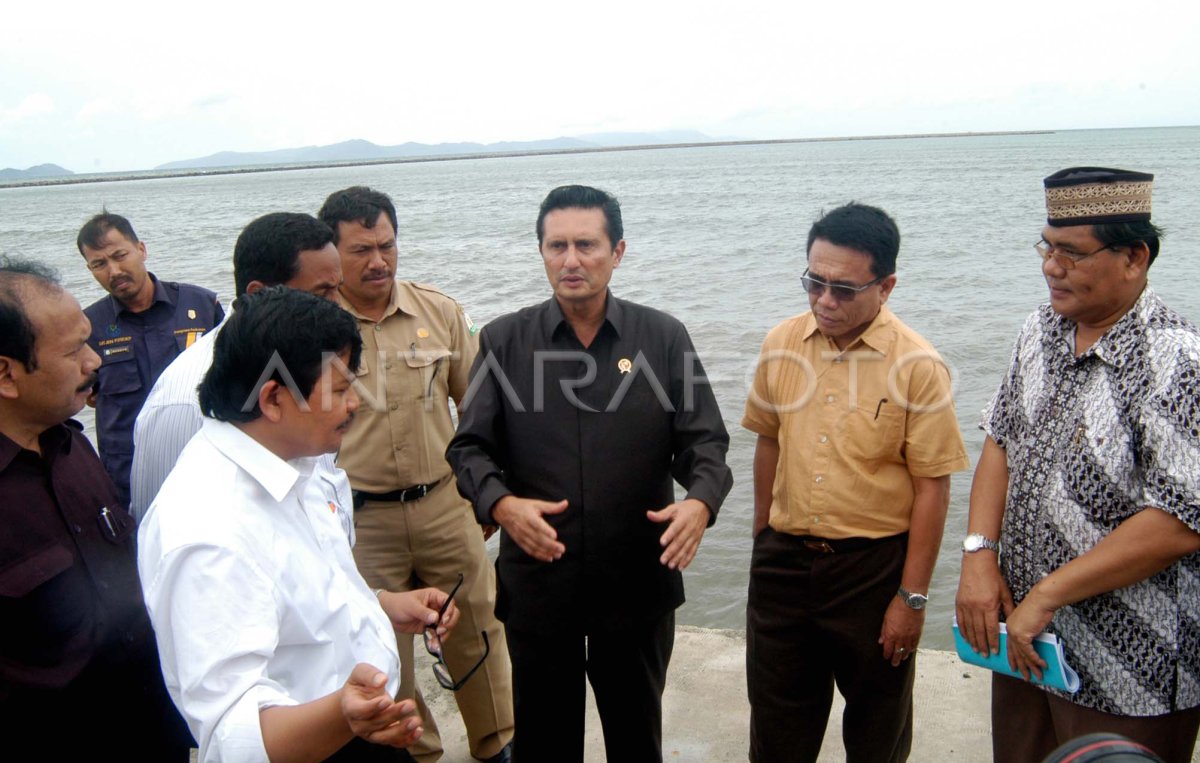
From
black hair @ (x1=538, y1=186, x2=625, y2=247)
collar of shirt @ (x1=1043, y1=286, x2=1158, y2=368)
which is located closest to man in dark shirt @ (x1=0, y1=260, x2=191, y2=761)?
black hair @ (x1=538, y1=186, x2=625, y2=247)

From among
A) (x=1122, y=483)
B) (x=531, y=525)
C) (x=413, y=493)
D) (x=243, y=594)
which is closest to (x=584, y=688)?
(x=531, y=525)

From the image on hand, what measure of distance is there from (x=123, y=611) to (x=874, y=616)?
215 centimetres

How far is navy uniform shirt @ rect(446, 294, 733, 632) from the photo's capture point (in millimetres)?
2670

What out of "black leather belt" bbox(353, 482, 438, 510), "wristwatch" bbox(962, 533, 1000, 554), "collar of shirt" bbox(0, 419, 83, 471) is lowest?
"black leather belt" bbox(353, 482, 438, 510)

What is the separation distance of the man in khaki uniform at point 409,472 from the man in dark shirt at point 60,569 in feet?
3.72

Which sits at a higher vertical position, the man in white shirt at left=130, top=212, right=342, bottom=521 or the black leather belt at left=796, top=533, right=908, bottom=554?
the man in white shirt at left=130, top=212, right=342, bottom=521

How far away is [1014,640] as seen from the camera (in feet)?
7.70

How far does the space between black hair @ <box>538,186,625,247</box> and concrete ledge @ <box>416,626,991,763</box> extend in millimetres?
1951

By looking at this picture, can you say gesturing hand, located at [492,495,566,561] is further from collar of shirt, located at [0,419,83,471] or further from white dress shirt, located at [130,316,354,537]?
collar of shirt, located at [0,419,83,471]

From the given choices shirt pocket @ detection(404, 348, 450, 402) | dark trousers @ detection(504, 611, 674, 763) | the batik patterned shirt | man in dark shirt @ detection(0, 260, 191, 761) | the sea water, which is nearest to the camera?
man in dark shirt @ detection(0, 260, 191, 761)

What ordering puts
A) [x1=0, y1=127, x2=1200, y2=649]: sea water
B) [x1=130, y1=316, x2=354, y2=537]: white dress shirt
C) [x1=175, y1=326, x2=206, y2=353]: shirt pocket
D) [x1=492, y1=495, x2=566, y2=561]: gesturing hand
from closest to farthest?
[x1=492, y1=495, x2=566, y2=561]: gesturing hand → [x1=130, y1=316, x2=354, y2=537]: white dress shirt → [x1=175, y1=326, x2=206, y2=353]: shirt pocket → [x1=0, y1=127, x2=1200, y2=649]: sea water

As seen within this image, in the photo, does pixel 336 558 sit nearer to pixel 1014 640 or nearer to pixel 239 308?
pixel 239 308

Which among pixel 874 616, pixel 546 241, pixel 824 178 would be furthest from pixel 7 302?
pixel 824 178

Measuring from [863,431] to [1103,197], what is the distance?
917 millimetres
